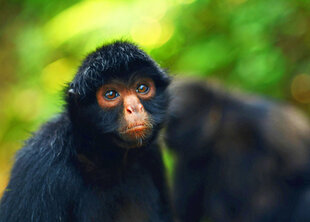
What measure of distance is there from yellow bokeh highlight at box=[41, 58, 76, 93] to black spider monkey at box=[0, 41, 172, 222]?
332cm

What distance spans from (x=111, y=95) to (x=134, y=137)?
1.42ft

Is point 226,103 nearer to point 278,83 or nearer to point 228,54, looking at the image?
point 228,54

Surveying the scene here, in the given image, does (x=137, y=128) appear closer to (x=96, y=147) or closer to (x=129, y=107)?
(x=129, y=107)

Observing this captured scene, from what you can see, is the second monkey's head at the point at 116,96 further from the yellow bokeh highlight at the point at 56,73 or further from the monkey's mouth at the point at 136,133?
the yellow bokeh highlight at the point at 56,73

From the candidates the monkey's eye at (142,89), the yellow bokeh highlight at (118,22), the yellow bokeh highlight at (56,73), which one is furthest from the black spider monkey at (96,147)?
the yellow bokeh highlight at (56,73)

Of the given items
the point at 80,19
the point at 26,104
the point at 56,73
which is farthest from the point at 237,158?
the point at 26,104

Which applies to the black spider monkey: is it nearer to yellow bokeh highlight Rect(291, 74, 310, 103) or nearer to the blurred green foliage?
the blurred green foliage

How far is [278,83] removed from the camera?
766 centimetres

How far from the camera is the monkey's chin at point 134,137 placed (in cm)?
372

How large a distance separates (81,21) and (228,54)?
243 centimetres

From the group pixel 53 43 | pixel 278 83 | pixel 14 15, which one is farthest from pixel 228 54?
pixel 14 15

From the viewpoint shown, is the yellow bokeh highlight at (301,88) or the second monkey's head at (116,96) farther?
the yellow bokeh highlight at (301,88)

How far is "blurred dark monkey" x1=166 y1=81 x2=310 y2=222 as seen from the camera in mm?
5926

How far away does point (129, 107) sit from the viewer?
374cm
